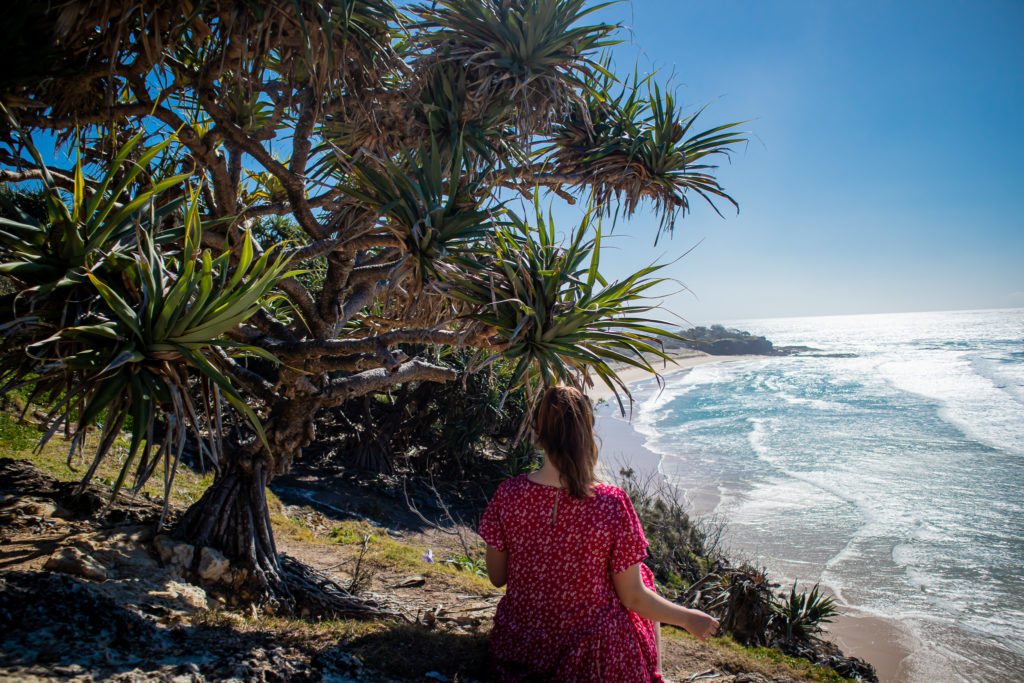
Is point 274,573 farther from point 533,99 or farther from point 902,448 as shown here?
point 902,448

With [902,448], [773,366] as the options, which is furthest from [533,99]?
[773,366]

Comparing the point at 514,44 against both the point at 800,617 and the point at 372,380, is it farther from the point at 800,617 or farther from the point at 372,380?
the point at 800,617

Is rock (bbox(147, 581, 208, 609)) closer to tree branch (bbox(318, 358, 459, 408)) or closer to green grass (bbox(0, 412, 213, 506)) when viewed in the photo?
green grass (bbox(0, 412, 213, 506))

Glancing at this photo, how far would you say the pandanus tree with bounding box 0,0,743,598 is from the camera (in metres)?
2.36

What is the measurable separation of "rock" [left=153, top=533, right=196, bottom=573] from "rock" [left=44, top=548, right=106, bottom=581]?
479 millimetres

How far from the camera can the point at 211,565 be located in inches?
132

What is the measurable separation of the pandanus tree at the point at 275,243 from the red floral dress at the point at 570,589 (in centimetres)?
102

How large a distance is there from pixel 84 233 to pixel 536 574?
8.10 ft

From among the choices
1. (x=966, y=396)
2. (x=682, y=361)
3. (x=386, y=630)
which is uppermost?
(x=682, y=361)

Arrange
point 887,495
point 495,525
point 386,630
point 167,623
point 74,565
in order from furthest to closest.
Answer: point 887,495, point 386,630, point 74,565, point 167,623, point 495,525

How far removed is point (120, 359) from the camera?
2.11 meters

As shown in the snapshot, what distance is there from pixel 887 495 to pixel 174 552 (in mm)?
15352

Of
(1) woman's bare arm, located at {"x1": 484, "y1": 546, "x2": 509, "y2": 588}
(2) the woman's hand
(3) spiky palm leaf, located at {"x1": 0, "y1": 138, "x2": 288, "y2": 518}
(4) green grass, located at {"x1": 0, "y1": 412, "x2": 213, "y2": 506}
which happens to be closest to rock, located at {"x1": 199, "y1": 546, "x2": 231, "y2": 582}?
(4) green grass, located at {"x1": 0, "y1": 412, "x2": 213, "y2": 506}

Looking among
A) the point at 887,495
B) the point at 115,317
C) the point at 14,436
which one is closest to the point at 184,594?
the point at 115,317
